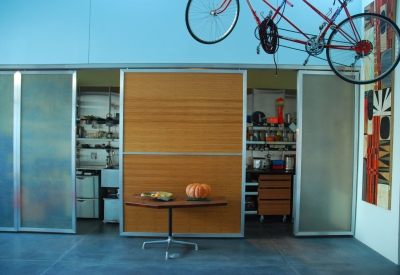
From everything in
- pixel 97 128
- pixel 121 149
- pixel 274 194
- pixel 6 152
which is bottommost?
pixel 274 194

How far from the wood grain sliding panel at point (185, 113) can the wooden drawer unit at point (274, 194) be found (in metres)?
1.67

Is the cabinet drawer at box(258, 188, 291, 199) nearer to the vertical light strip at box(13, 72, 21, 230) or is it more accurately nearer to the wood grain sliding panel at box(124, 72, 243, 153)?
the wood grain sliding panel at box(124, 72, 243, 153)

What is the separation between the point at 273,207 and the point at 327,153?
176 cm

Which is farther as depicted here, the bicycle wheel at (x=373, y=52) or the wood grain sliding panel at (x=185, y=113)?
the wood grain sliding panel at (x=185, y=113)

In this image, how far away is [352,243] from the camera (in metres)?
5.66

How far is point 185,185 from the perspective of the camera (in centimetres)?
583

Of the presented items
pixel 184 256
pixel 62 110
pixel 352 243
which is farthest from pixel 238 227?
pixel 62 110

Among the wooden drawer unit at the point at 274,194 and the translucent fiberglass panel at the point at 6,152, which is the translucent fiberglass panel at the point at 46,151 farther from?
the wooden drawer unit at the point at 274,194

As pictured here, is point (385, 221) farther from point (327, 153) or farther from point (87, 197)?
point (87, 197)

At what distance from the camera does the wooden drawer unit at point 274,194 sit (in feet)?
23.3

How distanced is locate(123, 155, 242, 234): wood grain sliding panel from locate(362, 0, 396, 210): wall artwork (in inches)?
79.5

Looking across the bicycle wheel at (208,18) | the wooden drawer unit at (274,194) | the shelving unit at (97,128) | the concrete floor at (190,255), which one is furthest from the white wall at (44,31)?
the wooden drawer unit at (274,194)

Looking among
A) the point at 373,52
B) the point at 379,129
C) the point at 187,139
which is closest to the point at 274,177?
the point at 187,139

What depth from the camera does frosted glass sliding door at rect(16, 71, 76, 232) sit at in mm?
5988
